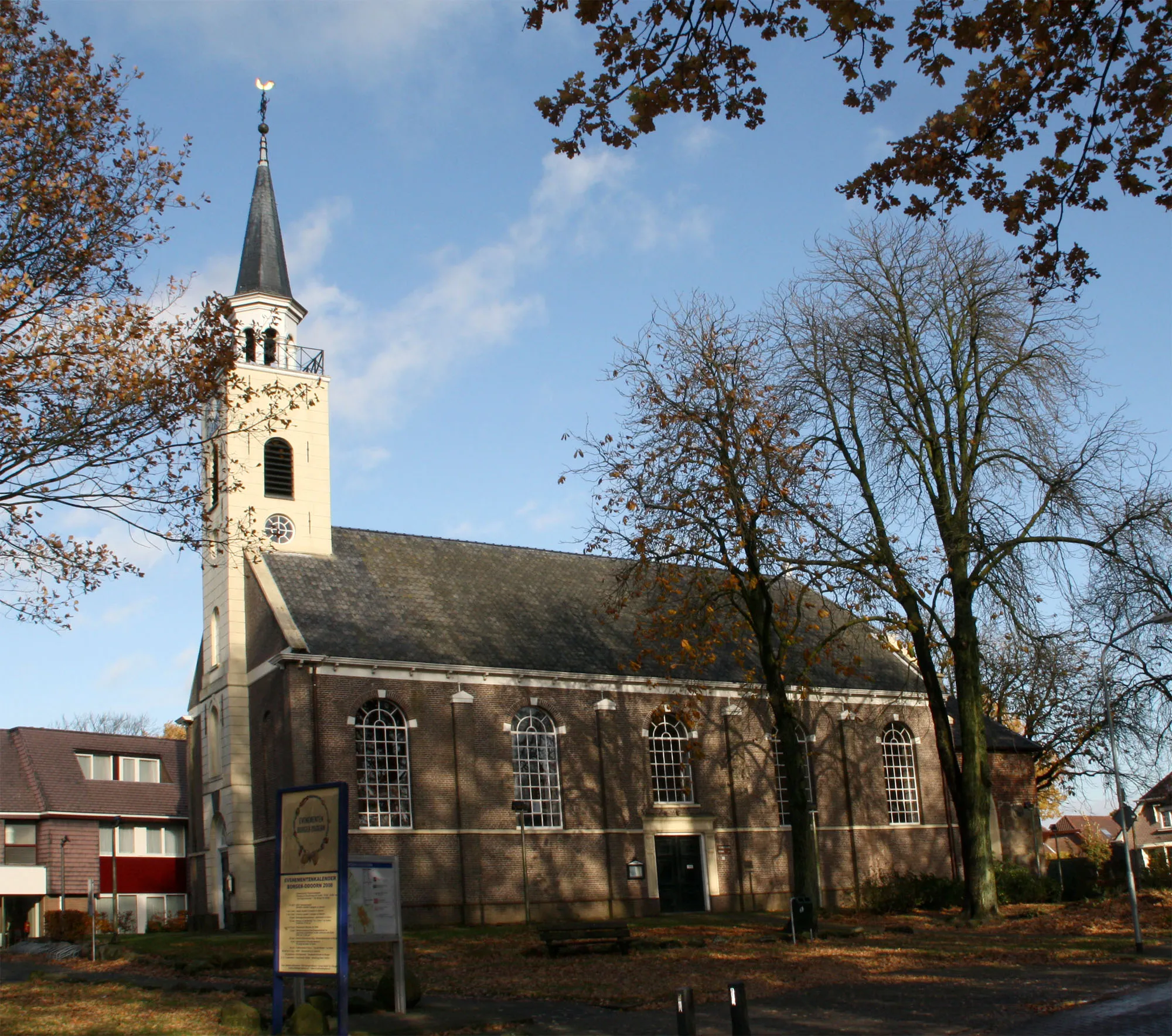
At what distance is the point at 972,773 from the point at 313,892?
61.9ft

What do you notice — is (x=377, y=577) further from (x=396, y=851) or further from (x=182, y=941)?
(x=182, y=941)

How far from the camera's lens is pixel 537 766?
3481 centimetres

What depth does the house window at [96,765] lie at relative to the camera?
50.4m

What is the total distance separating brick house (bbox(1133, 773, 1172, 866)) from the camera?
70438 millimetres

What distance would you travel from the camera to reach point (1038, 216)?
9477 millimetres

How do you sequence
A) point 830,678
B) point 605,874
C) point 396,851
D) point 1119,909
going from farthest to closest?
point 830,678, point 605,874, point 396,851, point 1119,909

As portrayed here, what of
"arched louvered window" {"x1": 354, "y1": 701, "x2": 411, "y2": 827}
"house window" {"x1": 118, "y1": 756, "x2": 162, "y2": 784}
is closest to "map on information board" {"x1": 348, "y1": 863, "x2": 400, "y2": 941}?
"arched louvered window" {"x1": 354, "y1": 701, "x2": 411, "y2": 827}

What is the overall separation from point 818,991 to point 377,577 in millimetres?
22970

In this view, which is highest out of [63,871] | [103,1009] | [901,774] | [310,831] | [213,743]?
[213,743]

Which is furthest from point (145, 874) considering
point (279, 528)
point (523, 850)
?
point (523, 850)

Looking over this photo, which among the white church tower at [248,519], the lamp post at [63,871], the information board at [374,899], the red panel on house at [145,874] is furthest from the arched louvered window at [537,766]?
the red panel on house at [145,874]

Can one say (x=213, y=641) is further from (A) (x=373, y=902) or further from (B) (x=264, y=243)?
(A) (x=373, y=902)

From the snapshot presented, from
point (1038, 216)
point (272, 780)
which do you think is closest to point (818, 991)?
point (1038, 216)

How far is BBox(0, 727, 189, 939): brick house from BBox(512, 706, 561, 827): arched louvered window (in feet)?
62.6
